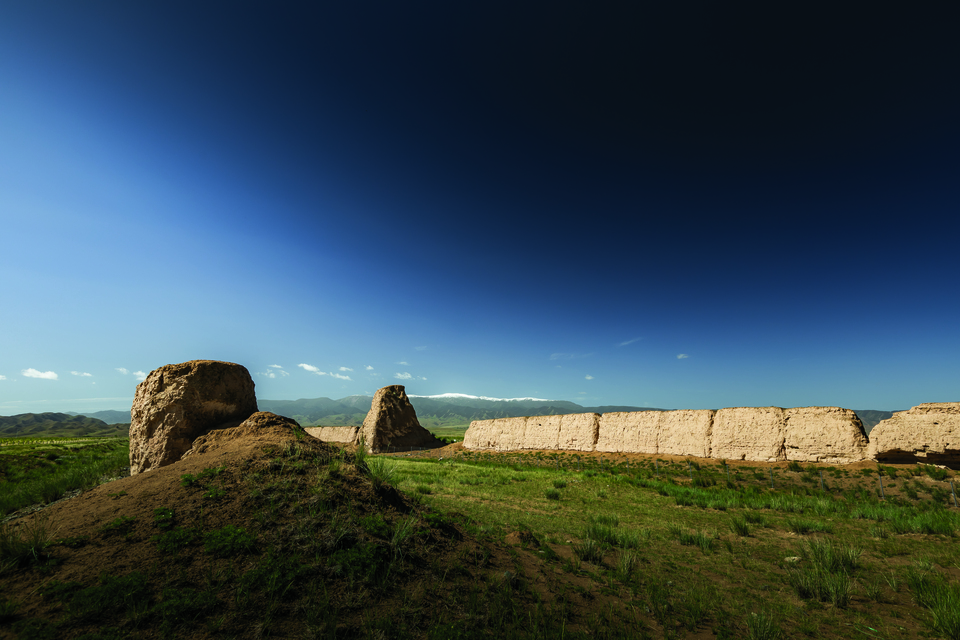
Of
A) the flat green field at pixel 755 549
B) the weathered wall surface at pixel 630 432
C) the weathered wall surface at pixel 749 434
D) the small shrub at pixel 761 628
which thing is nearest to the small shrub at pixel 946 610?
the flat green field at pixel 755 549

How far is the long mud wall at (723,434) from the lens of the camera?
2153cm

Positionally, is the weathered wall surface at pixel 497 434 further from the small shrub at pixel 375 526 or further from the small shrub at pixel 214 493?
the small shrub at pixel 214 493

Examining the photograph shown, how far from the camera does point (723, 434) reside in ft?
85.2

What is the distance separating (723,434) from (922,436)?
9477 millimetres

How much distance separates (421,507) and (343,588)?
3536 millimetres

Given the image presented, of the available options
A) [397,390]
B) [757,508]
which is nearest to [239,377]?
[757,508]

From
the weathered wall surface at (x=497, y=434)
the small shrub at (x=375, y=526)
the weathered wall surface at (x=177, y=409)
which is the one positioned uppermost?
the weathered wall surface at (x=177, y=409)

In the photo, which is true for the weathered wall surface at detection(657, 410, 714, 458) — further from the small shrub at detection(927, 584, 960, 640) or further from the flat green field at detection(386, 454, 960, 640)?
the small shrub at detection(927, 584, 960, 640)

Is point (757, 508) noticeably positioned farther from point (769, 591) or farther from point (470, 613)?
point (470, 613)

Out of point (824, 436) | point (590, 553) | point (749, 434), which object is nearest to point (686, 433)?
point (749, 434)

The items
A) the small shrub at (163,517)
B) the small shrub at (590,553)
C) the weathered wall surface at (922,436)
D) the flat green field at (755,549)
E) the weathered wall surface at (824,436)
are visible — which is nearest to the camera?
the small shrub at (163,517)

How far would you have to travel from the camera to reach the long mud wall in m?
21.5

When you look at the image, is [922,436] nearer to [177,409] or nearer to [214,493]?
[214,493]

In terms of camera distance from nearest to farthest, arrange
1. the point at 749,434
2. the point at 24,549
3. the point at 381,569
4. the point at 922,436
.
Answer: the point at 24,549 < the point at 381,569 < the point at 922,436 < the point at 749,434
